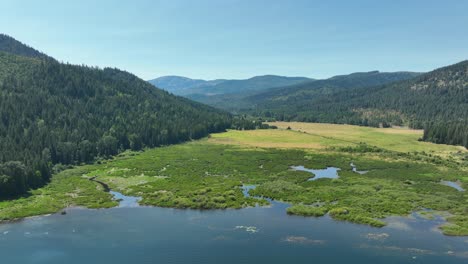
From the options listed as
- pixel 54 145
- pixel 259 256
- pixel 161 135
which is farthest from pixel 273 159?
pixel 259 256

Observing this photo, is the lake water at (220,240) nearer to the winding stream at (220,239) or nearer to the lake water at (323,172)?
the winding stream at (220,239)

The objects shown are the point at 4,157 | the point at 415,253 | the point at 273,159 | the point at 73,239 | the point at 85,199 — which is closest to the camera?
the point at 415,253

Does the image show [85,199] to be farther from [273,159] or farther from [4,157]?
[273,159]

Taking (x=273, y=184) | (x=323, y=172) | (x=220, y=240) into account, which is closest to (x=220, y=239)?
(x=220, y=240)

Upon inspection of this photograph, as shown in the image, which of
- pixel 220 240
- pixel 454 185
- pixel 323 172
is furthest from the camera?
pixel 323 172

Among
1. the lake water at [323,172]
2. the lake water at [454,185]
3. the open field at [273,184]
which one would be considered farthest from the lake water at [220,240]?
the lake water at [323,172]

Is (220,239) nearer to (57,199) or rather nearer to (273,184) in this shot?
(273,184)
